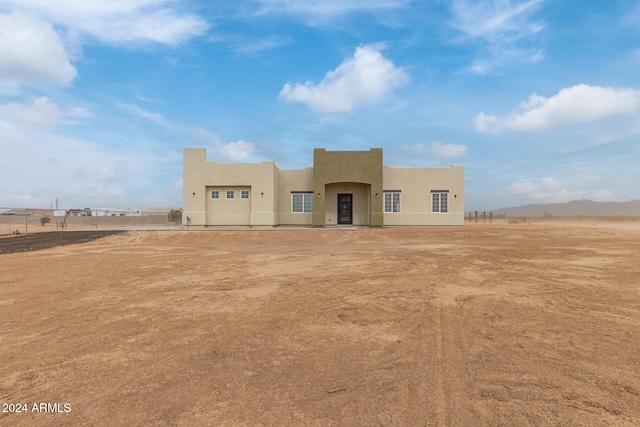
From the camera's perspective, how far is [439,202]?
25.1 m

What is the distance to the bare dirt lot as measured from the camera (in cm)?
277

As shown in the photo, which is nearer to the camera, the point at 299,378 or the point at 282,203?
the point at 299,378

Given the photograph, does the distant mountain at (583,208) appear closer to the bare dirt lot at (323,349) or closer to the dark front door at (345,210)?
the dark front door at (345,210)

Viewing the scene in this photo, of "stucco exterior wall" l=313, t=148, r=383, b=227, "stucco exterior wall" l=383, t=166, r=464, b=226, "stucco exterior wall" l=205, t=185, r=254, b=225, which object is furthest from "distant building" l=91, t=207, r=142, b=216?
"stucco exterior wall" l=383, t=166, r=464, b=226

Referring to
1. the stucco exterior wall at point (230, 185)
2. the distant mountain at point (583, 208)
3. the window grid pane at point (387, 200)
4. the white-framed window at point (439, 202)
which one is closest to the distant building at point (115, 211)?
the stucco exterior wall at point (230, 185)

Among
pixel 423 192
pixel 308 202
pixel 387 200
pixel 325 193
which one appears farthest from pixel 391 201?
pixel 308 202

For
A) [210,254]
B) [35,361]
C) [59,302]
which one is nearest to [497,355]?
[35,361]

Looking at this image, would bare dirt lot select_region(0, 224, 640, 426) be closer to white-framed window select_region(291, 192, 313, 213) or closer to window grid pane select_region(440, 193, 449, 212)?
window grid pane select_region(440, 193, 449, 212)

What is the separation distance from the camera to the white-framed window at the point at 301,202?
25.7 metres

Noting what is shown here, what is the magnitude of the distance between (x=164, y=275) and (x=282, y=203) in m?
18.0

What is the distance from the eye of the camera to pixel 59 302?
584 cm

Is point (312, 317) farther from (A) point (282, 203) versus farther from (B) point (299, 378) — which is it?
(A) point (282, 203)

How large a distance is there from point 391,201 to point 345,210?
3686 millimetres

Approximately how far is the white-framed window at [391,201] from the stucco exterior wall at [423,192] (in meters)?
0.25
